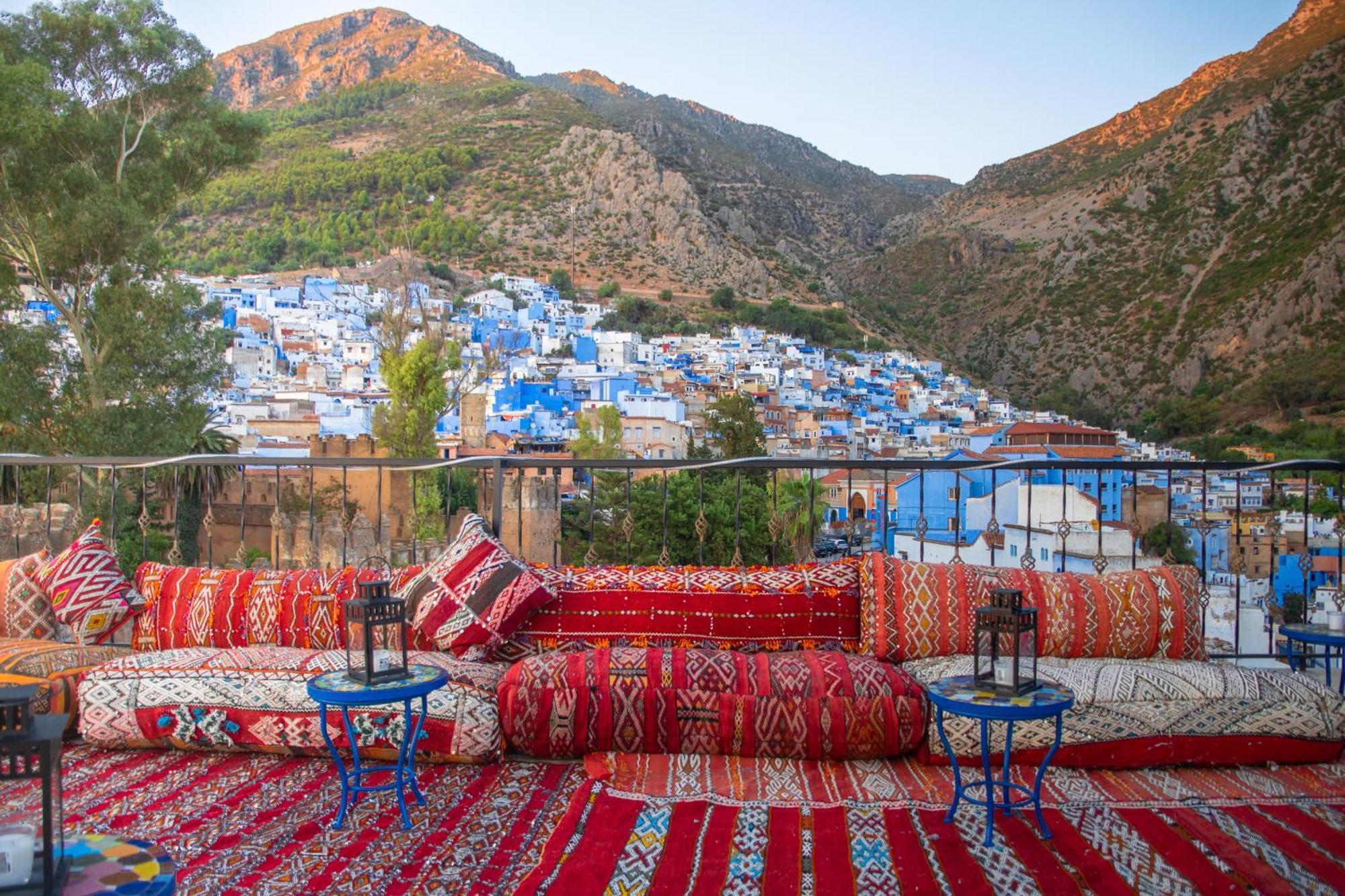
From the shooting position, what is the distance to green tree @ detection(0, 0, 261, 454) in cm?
1281

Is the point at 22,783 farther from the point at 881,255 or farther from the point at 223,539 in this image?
the point at 881,255

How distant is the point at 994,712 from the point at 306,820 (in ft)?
5.52

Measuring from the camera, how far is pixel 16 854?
1.27 metres

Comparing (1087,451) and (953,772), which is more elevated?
(1087,451)

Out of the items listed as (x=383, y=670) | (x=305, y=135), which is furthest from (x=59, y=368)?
(x=305, y=135)

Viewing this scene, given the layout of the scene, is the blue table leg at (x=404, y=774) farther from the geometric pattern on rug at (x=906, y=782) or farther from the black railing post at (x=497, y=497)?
the black railing post at (x=497, y=497)

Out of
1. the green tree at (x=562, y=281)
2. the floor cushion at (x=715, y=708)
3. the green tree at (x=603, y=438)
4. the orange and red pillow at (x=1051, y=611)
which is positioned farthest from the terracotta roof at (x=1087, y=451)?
the green tree at (x=562, y=281)

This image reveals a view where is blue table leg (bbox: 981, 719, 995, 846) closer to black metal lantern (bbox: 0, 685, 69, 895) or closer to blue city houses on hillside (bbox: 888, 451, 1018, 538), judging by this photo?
black metal lantern (bbox: 0, 685, 69, 895)

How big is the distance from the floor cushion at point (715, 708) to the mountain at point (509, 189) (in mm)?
56906

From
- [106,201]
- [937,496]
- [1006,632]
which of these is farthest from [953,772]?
[937,496]

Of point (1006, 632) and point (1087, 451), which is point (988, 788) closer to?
point (1006, 632)

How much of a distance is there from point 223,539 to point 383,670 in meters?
17.4

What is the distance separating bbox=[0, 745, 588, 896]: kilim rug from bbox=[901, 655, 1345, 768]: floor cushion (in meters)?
1.21

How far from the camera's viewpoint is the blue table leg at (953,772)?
2.29 m
